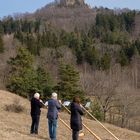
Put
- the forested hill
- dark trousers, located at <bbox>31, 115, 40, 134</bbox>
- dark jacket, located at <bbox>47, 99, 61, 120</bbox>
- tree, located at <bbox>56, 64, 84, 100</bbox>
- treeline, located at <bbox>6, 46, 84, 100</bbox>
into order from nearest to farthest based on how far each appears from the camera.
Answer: dark jacket, located at <bbox>47, 99, 61, 120</bbox> → dark trousers, located at <bbox>31, 115, 40, 134</bbox> → treeline, located at <bbox>6, 46, 84, 100</bbox> → tree, located at <bbox>56, 64, 84, 100</bbox> → the forested hill

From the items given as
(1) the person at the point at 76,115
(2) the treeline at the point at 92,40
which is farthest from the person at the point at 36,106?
(2) the treeline at the point at 92,40

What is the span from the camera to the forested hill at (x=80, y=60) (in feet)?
158

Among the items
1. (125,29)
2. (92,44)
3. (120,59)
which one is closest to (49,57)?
(120,59)

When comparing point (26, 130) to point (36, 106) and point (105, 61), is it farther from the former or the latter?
point (105, 61)

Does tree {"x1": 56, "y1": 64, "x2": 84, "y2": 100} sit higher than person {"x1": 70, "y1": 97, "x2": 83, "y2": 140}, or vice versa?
person {"x1": 70, "y1": 97, "x2": 83, "y2": 140}

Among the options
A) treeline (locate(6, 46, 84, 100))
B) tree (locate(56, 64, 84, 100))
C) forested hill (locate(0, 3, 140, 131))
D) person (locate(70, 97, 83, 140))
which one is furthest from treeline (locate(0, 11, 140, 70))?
person (locate(70, 97, 83, 140))

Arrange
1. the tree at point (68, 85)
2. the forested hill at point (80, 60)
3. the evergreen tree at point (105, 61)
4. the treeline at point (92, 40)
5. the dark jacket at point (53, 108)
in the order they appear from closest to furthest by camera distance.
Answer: the dark jacket at point (53, 108)
the tree at point (68, 85)
the forested hill at point (80, 60)
the evergreen tree at point (105, 61)
the treeline at point (92, 40)

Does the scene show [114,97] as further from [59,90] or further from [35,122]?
[35,122]

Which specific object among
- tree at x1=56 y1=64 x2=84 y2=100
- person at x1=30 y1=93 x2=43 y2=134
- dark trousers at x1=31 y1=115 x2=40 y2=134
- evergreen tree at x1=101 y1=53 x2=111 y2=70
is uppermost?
person at x1=30 y1=93 x2=43 y2=134

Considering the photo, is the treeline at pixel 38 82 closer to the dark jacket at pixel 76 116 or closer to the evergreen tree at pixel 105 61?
the dark jacket at pixel 76 116

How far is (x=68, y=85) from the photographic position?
158 feet

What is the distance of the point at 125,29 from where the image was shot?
140 meters

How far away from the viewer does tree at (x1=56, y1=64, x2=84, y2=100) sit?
154 feet

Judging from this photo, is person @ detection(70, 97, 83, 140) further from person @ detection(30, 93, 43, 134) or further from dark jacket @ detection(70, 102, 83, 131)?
person @ detection(30, 93, 43, 134)
